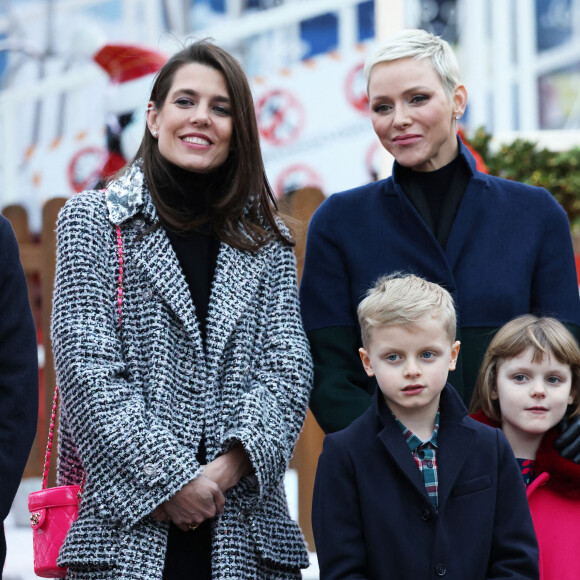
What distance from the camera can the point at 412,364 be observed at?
2590 mm

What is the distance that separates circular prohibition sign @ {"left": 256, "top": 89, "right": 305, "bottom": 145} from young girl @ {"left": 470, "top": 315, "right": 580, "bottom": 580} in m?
3.95

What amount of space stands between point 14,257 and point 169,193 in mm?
610

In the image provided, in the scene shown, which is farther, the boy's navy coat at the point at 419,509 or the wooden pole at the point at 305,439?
the wooden pole at the point at 305,439

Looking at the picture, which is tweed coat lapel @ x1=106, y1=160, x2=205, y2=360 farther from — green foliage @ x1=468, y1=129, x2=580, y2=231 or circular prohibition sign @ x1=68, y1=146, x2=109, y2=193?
circular prohibition sign @ x1=68, y1=146, x2=109, y2=193

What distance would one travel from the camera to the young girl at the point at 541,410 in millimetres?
2789

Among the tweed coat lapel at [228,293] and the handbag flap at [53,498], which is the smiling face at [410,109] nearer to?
the tweed coat lapel at [228,293]

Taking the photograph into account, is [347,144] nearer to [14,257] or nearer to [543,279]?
[543,279]

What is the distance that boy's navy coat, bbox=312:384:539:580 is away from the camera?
2.52 metres

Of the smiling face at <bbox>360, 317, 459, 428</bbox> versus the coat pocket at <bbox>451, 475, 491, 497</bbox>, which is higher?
the smiling face at <bbox>360, 317, 459, 428</bbox>

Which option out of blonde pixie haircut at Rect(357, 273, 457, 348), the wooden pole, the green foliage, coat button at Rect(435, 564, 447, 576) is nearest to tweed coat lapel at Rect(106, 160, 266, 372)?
blonde pixie haircut at Rect(357, 273, 457, 348)

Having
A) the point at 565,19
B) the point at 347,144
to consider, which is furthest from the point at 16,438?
the point at 565,19

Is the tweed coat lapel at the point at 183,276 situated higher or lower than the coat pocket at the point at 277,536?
higher

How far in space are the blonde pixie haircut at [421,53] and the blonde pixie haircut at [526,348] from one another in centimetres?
70

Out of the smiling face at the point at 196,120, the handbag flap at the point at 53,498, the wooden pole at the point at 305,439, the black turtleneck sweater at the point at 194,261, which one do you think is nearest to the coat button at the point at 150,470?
the black turtleneck sweater at the point at 194,261
